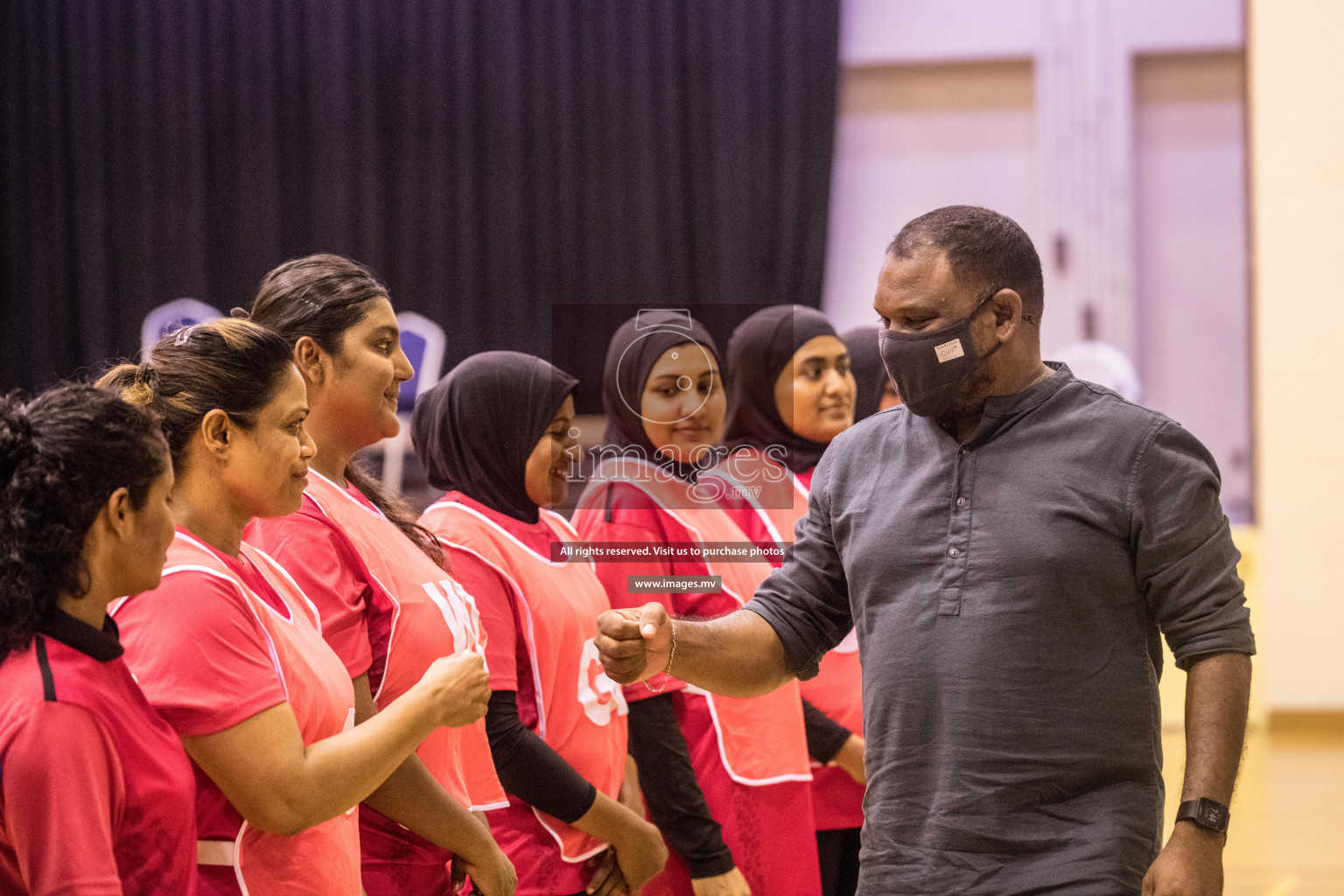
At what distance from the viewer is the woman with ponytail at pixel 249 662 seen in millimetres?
1295

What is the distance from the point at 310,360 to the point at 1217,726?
134cm

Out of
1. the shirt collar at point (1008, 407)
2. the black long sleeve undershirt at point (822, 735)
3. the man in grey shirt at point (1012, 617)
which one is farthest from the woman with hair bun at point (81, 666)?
the black long sleeve undershirt at point (822, 735)

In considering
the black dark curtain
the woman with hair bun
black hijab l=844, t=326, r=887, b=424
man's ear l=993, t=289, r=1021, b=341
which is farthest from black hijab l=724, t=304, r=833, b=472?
the black dark curtain

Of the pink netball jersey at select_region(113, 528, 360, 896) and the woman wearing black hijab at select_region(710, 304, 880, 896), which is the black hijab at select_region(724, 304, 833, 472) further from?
the pink netball jersey at select_region(113, 528, 360, 896)

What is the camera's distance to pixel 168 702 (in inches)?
49.5

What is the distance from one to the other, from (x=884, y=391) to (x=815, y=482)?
4.04ft

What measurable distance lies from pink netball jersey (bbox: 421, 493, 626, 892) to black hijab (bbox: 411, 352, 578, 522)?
0.04m

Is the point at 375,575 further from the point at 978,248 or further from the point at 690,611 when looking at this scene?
the point at 978,248

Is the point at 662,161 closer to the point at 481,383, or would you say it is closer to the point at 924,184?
the point at 924,184

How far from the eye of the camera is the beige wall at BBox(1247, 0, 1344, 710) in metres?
5.62

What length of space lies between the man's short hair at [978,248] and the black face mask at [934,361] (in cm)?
3

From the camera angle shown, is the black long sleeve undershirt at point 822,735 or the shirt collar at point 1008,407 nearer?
the shirt collar at point 1008,407

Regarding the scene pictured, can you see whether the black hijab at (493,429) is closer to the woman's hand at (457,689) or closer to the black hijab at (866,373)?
the woman's hand at (457,689)

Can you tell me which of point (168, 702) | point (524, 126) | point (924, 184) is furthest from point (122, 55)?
point (168, 702)
